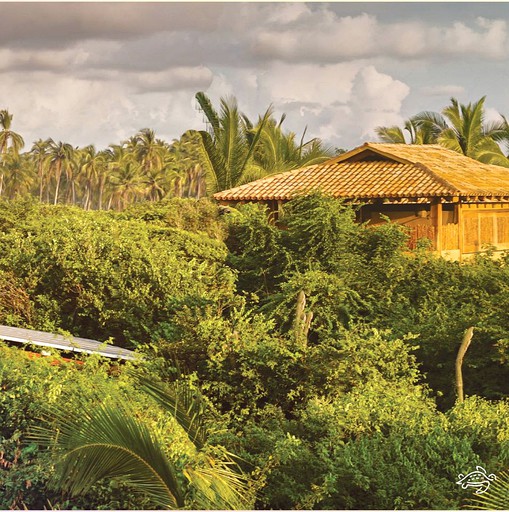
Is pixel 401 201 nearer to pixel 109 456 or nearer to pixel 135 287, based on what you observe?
pixel 135 287

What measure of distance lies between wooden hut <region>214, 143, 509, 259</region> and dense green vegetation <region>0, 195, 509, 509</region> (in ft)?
5.99

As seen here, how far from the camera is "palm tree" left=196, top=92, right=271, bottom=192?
3075 cm

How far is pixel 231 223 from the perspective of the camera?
2458 centimetres

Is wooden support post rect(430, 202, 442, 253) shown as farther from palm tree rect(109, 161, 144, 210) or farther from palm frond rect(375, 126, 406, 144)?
palm tree rect(109, 161, 144, 210)

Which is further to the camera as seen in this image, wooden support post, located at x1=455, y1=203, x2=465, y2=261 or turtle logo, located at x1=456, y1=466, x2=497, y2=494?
wooden support post, located at x1=455, y1=203, x2=465, y2=261

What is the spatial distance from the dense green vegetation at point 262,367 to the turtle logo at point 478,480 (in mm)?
88

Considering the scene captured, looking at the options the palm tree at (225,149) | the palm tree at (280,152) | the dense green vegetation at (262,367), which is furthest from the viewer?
the palm tree at (280,152)

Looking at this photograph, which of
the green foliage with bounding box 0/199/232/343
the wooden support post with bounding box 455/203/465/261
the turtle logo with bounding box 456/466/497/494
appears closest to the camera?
the turtle logo with bounding box 456/466/497/494

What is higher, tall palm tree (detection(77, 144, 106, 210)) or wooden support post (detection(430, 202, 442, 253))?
tall palm tree (detection(77, 144, 106, 210))

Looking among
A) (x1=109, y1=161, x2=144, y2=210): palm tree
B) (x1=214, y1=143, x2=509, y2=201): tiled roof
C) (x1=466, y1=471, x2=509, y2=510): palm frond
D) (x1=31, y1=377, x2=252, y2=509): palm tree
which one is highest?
(x1=109, y1=161, x2=144, y2=210): palm tree

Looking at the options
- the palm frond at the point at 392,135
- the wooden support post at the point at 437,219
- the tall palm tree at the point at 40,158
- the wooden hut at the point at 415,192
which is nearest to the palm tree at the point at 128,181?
the tall palm tree at the point at 40,158

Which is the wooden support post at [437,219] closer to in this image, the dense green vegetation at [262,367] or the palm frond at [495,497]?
the dense green vegetation at [262,367]

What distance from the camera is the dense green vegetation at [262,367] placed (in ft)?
26.7

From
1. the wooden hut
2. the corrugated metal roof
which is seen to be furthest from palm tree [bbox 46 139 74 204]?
the corrugated metal roof
